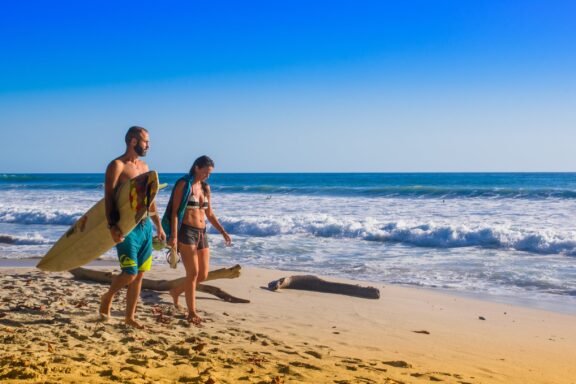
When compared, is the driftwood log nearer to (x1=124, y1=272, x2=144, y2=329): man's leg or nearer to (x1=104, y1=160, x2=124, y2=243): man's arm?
(x1=124, y1=272, x2=144, y2=329): man's leg

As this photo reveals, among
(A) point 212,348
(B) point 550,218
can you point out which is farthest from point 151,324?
(B) point 550,218

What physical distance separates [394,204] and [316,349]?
24.0 m

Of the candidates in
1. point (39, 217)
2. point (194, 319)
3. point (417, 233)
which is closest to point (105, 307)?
point (194, 319)

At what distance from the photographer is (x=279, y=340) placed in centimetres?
487

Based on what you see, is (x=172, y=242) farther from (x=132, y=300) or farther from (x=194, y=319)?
(x=194, y=319)

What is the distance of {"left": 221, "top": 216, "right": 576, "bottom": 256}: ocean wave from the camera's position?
13570 mm

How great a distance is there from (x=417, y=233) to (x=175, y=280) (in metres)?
10.4

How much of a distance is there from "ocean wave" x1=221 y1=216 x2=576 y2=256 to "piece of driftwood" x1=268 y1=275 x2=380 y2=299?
733 centimetres

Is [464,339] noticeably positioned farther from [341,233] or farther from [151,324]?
[341,233]

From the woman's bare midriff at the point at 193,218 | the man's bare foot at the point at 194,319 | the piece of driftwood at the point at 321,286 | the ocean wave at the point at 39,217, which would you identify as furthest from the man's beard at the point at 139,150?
the ocean wave at the point at 39,217

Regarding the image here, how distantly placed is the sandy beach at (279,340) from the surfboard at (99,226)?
0.53 meters

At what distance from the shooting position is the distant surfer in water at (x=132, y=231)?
4.51 meters

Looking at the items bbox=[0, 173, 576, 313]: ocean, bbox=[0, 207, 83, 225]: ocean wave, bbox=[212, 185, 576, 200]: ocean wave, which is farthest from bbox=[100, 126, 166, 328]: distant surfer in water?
bbox=[212, 185, 576, 200]: ocean wave

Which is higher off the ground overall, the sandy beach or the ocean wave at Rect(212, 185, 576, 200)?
the ocean wave at Rect(212, 185, 576, 200)
